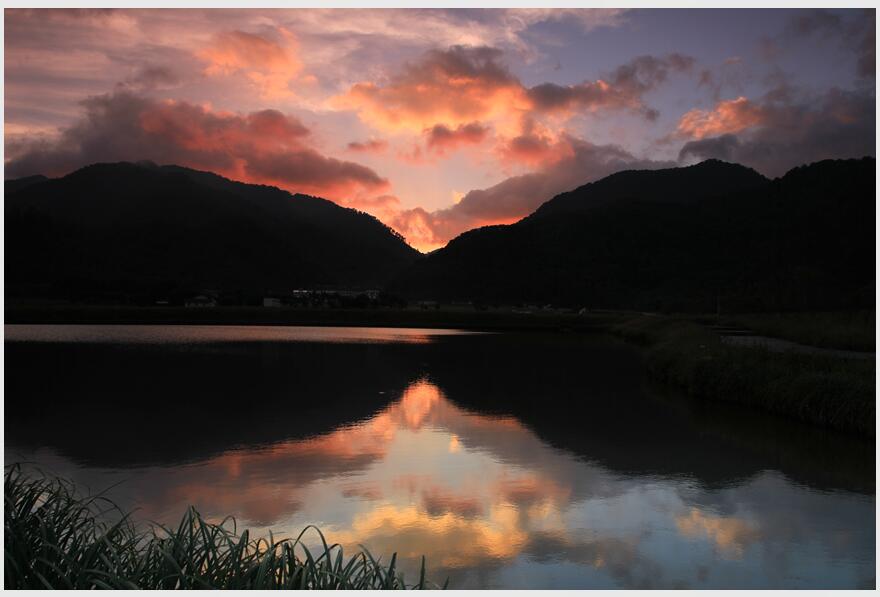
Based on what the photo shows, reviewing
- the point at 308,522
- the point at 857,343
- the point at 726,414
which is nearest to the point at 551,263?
the point at 857,343

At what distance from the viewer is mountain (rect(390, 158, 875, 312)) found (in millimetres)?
71562

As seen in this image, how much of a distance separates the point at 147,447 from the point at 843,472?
10.7 m

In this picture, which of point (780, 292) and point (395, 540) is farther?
point (780, 292)

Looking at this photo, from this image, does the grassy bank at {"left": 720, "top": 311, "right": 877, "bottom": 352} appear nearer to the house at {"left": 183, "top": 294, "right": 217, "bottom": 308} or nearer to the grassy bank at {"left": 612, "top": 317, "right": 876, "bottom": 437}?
the grassy bank at {"left": 612, "top": 317, "right": 876, "bottom": 437}

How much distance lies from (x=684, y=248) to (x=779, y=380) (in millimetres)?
84584

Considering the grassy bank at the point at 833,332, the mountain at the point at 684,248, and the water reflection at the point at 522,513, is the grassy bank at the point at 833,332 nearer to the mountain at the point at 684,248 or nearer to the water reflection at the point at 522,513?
the water reflection at the point at 522,513

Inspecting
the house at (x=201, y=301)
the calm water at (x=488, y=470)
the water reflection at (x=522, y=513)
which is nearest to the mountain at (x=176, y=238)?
the house at (x=201, y=301)

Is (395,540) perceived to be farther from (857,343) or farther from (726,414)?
(857,343)

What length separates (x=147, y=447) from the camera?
1221 cm

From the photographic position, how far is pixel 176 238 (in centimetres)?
13350

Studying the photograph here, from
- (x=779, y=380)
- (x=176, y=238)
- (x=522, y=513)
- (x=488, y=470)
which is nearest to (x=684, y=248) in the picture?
(x=779, y=380)

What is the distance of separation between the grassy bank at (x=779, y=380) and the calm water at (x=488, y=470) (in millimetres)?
629

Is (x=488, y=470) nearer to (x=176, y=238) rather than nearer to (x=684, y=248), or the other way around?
(x=684, y=248)

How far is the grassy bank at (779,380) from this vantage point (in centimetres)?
1327
